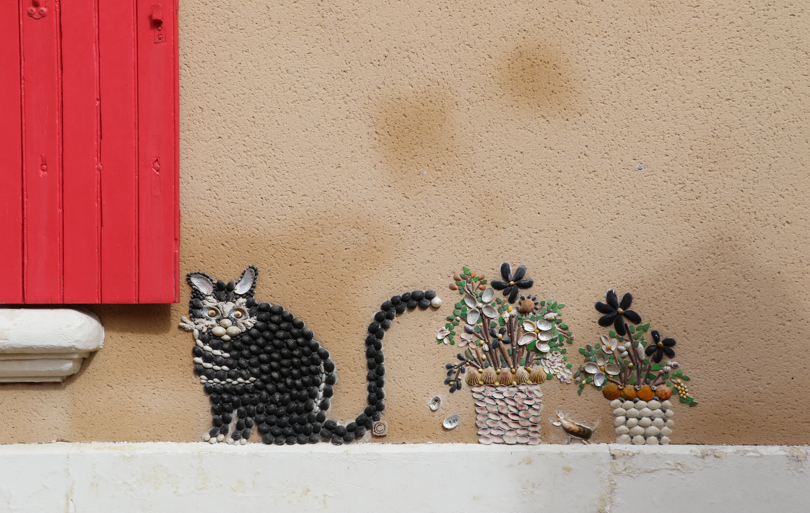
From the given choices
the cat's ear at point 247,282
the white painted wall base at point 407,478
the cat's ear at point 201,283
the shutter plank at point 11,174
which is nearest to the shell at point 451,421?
the white painted wall base at point 407,478

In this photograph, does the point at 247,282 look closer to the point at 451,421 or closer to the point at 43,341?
the point at 43,341

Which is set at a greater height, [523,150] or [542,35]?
[542,35]

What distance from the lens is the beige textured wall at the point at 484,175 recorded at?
75.7 inches

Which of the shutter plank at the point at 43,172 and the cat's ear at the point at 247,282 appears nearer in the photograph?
the shutter plank at the point at 43,172

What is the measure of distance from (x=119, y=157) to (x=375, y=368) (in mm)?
1123

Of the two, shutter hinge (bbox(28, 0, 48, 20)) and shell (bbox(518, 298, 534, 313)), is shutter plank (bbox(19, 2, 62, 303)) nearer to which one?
shutter hinge (bbox(28, 0, 48, 20))

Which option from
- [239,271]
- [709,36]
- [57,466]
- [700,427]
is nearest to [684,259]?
[700,427]

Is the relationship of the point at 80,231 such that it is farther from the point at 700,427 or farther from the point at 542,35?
the point at 700,427

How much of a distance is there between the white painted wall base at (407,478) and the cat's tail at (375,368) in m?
0.05

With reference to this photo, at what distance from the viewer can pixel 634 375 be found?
1951mm

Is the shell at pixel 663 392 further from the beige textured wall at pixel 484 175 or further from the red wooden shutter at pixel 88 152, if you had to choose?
the red wooden shutter at pixel 88 152

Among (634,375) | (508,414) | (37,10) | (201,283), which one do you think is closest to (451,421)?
(508,414)

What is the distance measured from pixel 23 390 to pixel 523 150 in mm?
1953

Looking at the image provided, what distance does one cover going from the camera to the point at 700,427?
196 cm
